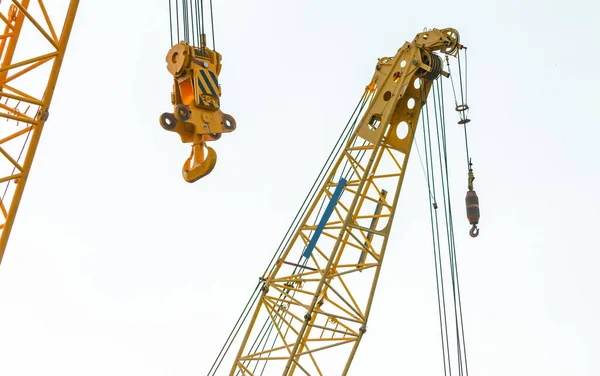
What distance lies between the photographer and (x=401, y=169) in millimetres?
27938

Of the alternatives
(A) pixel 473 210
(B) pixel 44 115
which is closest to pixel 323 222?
(A) pixel 473 210

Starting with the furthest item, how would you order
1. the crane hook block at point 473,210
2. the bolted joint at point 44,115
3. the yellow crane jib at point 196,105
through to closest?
the crane hook block at point 473,210, the yellow crane jib at point 196,105, the bolted joint at point 44,115

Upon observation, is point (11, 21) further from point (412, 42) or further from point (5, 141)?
point (412, 42)

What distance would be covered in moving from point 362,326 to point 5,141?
30.9ft

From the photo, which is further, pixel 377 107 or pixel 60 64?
pixel 377 107

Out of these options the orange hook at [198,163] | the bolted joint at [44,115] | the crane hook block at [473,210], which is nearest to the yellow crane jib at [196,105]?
the orange hook at [198,163]

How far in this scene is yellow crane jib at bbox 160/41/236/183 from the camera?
2475 centimetres

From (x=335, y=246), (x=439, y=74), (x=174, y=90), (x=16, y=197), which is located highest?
(x=439, y=74)

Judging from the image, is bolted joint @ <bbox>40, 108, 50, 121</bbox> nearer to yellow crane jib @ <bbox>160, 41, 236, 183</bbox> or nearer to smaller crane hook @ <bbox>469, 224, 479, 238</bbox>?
yellow crane jib @ <bbox>160, 41, 236, 183</bbox>

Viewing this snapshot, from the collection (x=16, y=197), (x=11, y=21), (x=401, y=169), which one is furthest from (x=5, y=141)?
(x=401, y=169)

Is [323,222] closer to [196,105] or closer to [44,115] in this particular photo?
[196,105]

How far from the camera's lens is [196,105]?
25109 mm

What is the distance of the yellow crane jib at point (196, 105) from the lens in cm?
2475

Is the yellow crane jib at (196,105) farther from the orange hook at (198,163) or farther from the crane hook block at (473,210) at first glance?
the crane hook block at (473,210)
